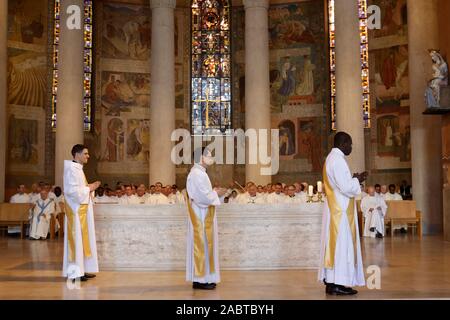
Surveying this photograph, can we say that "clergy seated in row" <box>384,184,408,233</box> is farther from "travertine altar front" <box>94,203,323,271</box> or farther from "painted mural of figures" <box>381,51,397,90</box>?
"travertine altar front" <box>94,203,323,271</box>

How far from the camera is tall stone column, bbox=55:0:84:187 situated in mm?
19422

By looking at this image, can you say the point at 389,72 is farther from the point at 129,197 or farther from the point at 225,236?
the point at 225,236

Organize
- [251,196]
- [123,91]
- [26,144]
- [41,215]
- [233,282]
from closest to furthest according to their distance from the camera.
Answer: [233,282]
[251,196]
[41,215]
[26,144]
[123,91]

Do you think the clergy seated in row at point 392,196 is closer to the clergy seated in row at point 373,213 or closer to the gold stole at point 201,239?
the clergy seated in row at point 373,213

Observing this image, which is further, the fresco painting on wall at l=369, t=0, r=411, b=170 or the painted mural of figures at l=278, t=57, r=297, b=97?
the painted mural of figures at l=278, t=57, r=297, b=97

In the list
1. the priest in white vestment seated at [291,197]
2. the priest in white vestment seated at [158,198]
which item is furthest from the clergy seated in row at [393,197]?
the priest in white vestment seated at [158,198]

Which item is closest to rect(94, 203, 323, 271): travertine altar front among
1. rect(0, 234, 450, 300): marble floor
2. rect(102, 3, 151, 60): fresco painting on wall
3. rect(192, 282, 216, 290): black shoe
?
rect(0, 234, 450, 300): marble floor

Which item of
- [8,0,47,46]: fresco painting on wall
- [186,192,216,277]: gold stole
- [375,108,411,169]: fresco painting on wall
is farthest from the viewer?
[8,0,47,46]: fresco painting on wall

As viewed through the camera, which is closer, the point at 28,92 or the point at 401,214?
Result: the point at 401,214

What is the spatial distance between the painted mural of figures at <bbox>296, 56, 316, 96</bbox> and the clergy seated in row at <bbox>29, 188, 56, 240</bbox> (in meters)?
12.2

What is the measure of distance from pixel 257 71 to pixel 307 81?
4.92 metres

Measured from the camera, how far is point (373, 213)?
1881 centimetres

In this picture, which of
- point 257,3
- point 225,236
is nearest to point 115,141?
point 257,3
